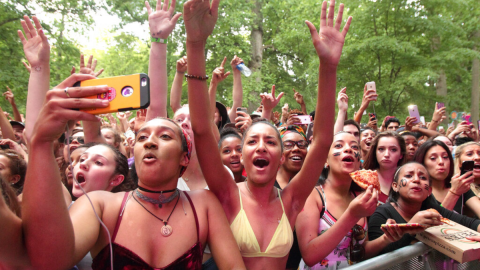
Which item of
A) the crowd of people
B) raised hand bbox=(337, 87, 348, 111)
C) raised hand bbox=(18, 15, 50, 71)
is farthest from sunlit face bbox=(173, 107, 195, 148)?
raised hand bbox=(337, 87, 348, 111)

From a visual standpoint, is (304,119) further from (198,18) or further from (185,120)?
(198,18)

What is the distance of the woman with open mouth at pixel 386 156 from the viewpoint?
13.1 ft

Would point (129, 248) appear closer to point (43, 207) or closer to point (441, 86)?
point (43, 207)

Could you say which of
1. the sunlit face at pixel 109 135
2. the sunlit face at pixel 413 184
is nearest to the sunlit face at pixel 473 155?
the sunlit face at pixel 413 184

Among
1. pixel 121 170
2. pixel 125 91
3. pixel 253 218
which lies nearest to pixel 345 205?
pixel 253 218

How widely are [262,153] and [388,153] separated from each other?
2374 mm

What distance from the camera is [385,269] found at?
2.35 meters

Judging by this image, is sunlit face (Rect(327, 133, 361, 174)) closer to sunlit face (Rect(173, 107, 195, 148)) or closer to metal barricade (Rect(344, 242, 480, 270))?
metal barricade (Rect(344, 242, 480, 270))

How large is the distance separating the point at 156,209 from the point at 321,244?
1225 millimetres

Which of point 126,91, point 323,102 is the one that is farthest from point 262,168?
point 126,91

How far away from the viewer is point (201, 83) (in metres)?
1.98

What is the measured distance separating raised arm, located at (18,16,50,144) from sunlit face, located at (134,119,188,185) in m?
0.65

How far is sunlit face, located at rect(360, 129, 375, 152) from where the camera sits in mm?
5286

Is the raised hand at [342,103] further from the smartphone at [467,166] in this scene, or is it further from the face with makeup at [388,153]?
the smartphone at [467,166]
